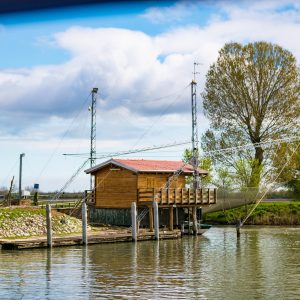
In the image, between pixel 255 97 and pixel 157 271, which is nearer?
pixel 157 271

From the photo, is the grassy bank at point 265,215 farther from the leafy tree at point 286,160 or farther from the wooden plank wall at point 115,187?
the wooden plank wall at point 115,187

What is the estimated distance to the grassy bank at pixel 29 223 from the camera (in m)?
37.3

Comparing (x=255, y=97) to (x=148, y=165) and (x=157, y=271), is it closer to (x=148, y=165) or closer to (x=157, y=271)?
(x=148, y=165)

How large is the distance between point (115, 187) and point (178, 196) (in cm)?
479

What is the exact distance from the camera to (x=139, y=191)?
141 feet

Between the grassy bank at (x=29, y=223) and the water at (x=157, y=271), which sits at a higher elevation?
the grassy bank at (x=29, y=223)

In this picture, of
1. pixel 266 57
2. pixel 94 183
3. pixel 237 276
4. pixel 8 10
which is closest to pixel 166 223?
pixel 94 183

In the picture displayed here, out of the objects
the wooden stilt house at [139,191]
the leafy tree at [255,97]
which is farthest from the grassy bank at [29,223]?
the leafy tree at [255,97]

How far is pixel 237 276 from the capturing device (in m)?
22.8

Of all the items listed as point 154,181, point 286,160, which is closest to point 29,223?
point 154,181

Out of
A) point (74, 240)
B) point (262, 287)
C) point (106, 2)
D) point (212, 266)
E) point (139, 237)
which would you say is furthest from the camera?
point (139, 237)

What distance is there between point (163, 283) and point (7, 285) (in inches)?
208

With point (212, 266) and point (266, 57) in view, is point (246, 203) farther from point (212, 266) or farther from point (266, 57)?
point (212, 266)

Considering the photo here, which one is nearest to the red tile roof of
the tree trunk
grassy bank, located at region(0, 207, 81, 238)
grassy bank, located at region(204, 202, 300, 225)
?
grassy bank, located at region(0, 207, 81, 238)
